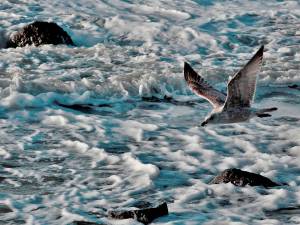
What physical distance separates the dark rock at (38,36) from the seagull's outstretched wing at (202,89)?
6563mm

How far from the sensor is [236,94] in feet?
26.4

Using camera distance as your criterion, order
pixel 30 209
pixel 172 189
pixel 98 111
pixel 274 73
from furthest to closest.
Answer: pixel 274 73 < pixel 98 111 < pixel 172 189 < pixel 30 209

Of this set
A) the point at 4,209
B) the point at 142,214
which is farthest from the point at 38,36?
the point at 142,214

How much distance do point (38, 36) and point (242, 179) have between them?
862 cm

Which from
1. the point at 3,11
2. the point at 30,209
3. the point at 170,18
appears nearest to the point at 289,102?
the point at 30,209

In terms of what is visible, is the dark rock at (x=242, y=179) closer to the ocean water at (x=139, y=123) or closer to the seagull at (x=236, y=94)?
the ocean water at (x=139, y=123)

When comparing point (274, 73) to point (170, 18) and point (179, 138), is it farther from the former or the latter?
point (170, 18)

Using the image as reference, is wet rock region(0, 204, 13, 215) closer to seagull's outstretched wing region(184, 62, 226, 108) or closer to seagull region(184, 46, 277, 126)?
seagull region(184, 46, 277, 126)

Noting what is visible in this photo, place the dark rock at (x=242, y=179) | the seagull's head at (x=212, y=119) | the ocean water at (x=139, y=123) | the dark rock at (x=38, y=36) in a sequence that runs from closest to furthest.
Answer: the ocean water at (x=139, y=123) < the dark rock at (x=242, y=179) < the seagull's head at (x=212, y=119) < the dark rock at (x=38, y=36)

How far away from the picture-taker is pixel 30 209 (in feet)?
23.1

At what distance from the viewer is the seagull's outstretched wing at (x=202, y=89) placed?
893cm

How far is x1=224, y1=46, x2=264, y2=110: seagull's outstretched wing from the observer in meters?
7.61

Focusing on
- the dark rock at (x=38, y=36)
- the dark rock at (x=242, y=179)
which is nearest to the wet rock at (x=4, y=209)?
the dark rock at (x=242, y=179)

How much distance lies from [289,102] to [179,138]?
8.55 feet
